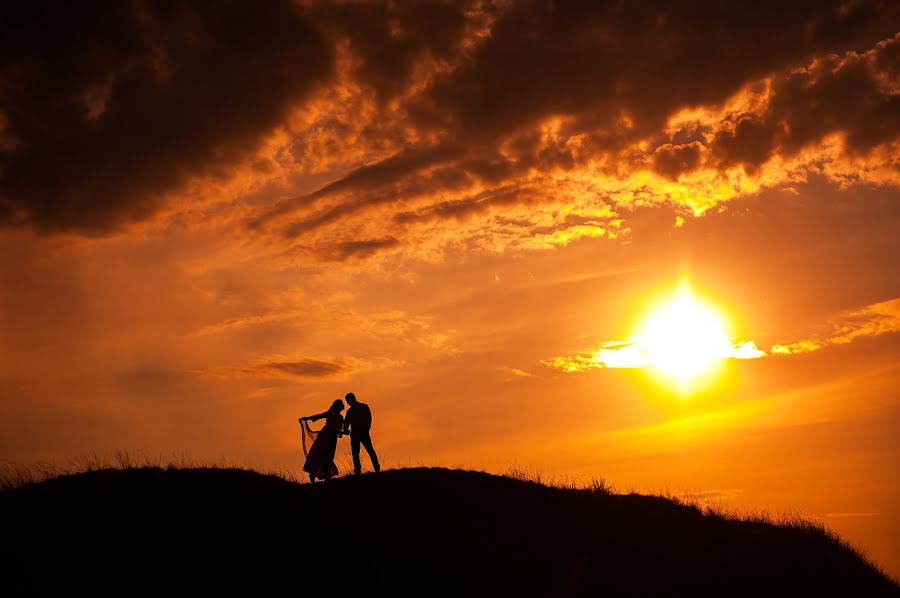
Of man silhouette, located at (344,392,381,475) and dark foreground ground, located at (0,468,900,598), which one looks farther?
man silhouette, located at (344,392,381,475)

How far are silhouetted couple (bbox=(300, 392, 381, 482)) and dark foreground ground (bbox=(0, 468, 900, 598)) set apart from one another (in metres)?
1.15

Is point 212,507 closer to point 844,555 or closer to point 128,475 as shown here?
point 128,475

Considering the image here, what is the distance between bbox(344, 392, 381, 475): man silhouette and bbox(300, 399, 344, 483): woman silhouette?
0.40 m

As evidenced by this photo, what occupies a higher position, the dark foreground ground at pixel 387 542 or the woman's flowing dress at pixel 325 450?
the woman's flowing dress at pixel 325 450

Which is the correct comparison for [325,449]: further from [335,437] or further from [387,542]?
[387,542]

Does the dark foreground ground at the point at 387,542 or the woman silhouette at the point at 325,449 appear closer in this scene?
the dark foreground ground at the point at 387,542

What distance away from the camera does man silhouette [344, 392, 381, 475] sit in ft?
84.4

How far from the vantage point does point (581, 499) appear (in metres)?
25.6

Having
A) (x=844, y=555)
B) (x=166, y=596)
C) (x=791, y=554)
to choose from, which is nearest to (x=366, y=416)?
(x=166, y=596)

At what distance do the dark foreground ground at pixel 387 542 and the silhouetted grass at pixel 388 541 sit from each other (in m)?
0.05

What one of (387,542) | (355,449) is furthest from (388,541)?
(355,449)

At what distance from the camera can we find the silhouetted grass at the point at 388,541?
18219 millimetres

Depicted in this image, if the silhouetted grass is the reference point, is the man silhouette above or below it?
above

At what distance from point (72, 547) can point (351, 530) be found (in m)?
7.21
